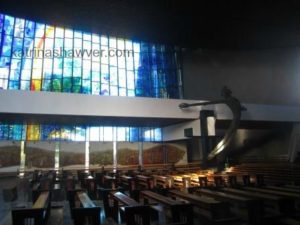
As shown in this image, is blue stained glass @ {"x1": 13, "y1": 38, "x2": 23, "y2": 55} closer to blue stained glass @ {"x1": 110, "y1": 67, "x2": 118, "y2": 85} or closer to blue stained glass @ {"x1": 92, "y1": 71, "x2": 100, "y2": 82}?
blue stained glass @ {"x1": 92, "y1": 71, "x2": 100, "y2": 82}

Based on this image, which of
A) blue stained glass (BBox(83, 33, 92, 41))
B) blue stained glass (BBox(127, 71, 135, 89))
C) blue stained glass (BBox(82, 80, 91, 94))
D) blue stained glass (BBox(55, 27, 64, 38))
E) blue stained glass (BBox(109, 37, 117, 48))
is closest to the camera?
blue stained glass (BBox(82, 80, 91, 94))

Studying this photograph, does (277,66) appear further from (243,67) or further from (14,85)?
(14,85)

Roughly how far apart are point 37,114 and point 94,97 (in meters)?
2.33

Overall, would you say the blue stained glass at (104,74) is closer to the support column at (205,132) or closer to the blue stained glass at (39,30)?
the blue stained glass at (39,30)

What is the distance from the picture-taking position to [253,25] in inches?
542

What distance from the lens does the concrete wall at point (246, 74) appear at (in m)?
17.5

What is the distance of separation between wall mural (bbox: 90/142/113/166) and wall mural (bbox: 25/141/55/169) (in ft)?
6.31

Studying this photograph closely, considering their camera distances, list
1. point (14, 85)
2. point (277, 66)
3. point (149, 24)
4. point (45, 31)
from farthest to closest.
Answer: point (277, 66) → point (45, 31) → point (14, 85) → point (149, 24)

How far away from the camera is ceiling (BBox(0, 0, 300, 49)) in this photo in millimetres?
11688

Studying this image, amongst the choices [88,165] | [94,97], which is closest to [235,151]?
[88,165]

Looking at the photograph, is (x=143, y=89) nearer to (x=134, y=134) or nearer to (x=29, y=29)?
(x=134, y=134)

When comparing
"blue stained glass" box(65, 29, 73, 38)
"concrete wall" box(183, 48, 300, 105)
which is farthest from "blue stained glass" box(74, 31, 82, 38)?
"concrete wall" box(183, 48, 300, 105)

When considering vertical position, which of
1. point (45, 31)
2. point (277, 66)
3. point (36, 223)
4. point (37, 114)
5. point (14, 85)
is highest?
point (45, 31)

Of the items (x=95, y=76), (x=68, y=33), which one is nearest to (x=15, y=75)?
(x=68, y=33)
